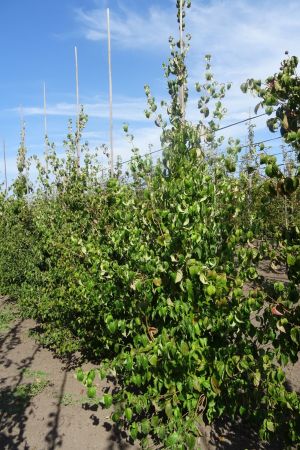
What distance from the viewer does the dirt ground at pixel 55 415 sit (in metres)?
4.27

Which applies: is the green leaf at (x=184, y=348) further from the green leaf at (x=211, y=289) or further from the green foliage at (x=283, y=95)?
the green foliage at (x=283, y=95)

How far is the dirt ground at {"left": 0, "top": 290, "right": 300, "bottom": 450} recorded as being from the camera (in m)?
4.27

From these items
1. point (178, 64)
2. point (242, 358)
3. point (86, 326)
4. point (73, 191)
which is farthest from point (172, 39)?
point (73, 191)

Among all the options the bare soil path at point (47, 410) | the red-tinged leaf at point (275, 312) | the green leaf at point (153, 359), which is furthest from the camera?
the bare soil path at point (47, 410)

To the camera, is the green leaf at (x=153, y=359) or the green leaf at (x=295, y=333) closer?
the green leaf at (x=295, y=333)

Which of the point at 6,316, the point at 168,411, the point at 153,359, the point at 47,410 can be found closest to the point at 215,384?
the point at 168,411

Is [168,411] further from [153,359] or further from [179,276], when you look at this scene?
[179,276]

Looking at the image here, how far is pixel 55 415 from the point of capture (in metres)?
4.96

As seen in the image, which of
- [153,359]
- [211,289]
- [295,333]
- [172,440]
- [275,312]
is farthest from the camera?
[153,359]

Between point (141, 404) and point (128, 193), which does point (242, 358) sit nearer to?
point (141, 404)

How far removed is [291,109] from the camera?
2336 mm

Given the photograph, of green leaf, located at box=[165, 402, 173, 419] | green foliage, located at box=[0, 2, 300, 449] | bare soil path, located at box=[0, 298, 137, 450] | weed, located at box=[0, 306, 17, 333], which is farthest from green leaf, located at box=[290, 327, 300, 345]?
weed, located at box=[0, 306, 17, 333]

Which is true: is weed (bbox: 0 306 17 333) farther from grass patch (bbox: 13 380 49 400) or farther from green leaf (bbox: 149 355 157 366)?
green leaf (bbox: 149 355 157 366)

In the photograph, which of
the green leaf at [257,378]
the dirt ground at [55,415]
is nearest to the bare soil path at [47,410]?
the dirt ground at [55,415]
